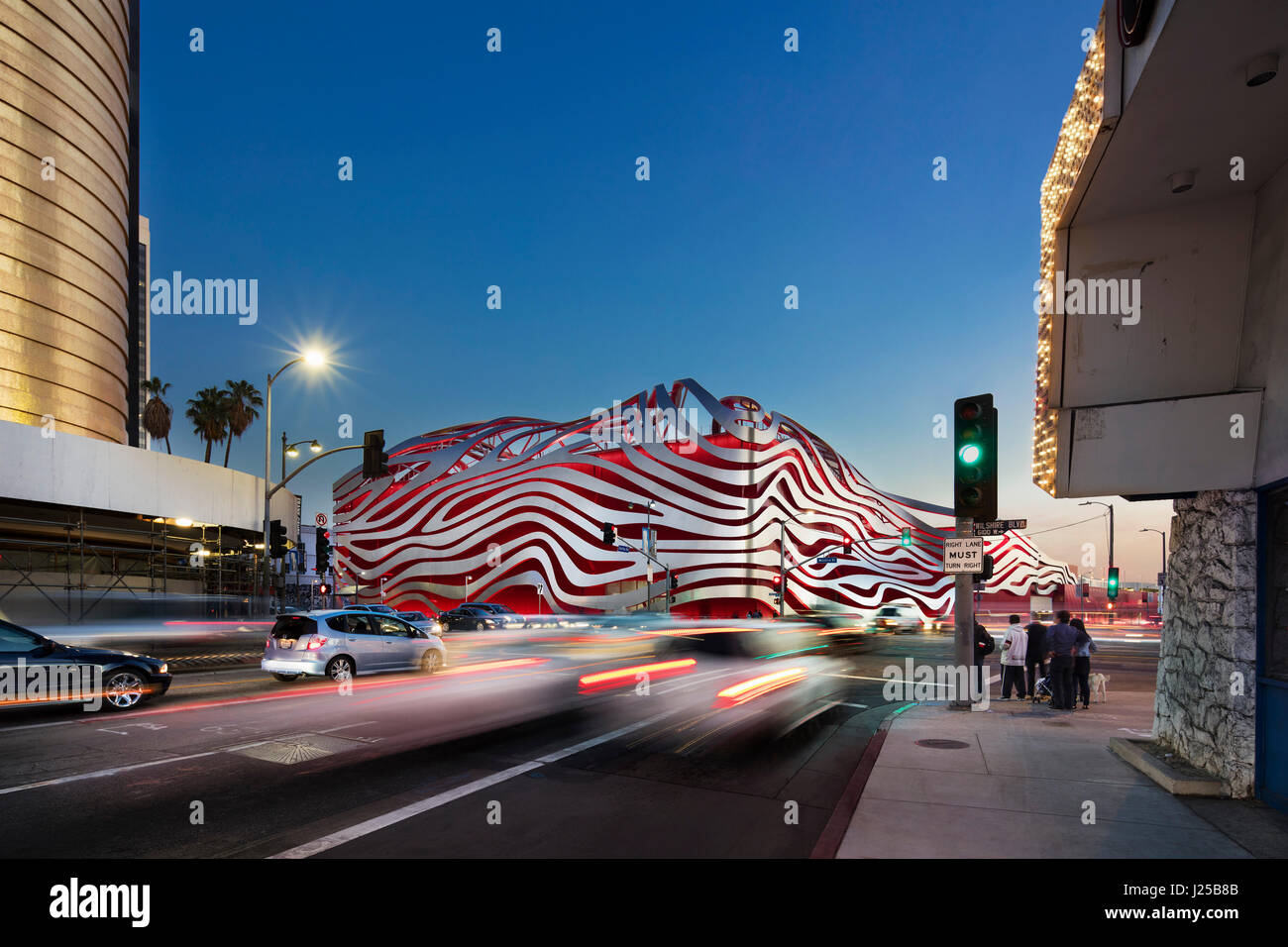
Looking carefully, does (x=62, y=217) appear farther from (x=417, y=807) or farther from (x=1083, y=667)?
(x=1083, y=667)

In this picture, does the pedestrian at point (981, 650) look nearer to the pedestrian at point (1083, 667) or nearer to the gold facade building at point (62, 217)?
the pedestrian at point (1083, 667)

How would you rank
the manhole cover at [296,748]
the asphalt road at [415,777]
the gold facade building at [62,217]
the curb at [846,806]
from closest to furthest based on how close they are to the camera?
the curb at [846,806] → the asphalt road at [415,777] → the manhole cover at [296,748] → the gold facade building at [62,217]

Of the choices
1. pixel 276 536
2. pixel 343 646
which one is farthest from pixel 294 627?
pixel 276 536

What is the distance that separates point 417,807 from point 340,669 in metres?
9.82

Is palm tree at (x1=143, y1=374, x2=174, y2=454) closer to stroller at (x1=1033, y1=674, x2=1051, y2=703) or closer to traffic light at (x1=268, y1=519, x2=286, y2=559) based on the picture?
traffic light at (x1=268, y1=519, x2=286, y2=559)

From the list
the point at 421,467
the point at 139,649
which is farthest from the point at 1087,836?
the point at 421,467

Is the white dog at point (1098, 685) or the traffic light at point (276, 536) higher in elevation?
the traffic light at point (276, 536)

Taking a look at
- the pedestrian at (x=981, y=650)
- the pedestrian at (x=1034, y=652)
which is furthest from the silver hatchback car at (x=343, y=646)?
the pedestrian at (x=1034, y=652)

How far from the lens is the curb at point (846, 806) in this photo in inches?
231

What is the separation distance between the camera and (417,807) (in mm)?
6980

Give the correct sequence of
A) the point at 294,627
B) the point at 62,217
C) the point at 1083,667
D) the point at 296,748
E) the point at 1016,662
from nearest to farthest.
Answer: the point at 296,748 → the point at 1083,667 → the point at 1016,662 → the point at 294,627 → the point at 62,217

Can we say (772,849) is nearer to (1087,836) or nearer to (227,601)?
(1087,836)

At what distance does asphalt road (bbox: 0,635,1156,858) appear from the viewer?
6109 millimetres

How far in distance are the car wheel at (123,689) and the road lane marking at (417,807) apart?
7.42m
